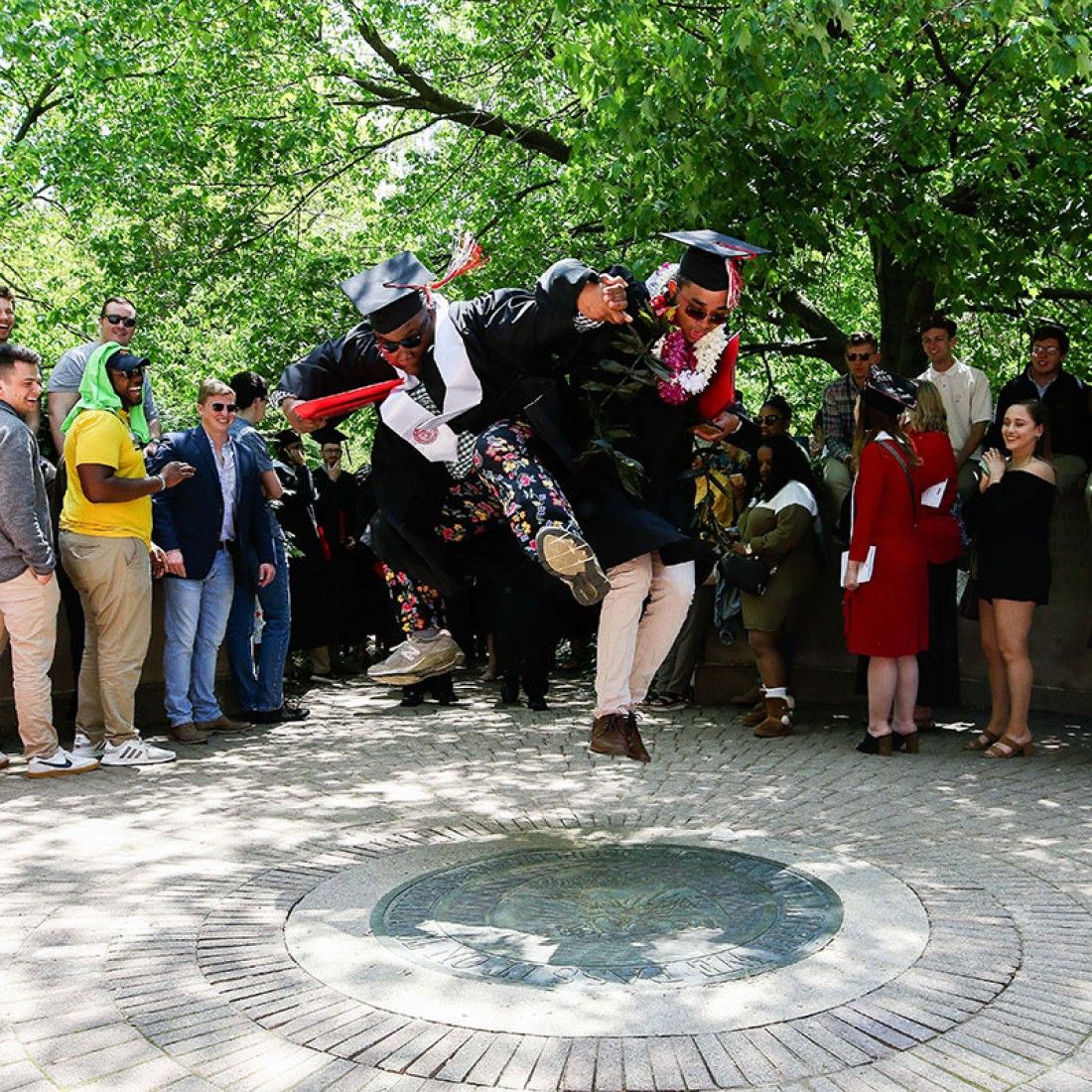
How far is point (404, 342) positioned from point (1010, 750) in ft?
15.7

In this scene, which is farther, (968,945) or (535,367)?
(535,367)

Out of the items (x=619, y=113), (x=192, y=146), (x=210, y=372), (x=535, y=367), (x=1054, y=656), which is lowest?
(x=1054, y=656)

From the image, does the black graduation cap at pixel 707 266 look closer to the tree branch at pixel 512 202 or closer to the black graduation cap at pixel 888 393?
the black graduation cap at pixel 888 393

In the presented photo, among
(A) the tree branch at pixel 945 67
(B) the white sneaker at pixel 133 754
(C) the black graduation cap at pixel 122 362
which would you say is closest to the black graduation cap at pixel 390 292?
(C) the black graduation cap at pixel 122 362

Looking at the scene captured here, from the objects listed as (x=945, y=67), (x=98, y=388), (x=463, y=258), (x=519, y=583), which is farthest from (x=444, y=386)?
(x=945, y=67)

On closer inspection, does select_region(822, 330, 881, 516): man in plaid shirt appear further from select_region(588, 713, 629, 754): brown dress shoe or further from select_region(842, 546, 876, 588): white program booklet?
select_region(588, 713, 629, 754): brown dress shoe

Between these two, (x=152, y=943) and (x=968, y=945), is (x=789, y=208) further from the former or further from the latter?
(x=152, y=943)

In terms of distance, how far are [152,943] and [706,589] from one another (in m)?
6.02

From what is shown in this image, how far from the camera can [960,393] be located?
8859 millimetres

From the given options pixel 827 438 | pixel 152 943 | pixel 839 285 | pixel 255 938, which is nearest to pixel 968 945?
pixel 255 938

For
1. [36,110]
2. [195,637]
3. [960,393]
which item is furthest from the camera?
[36,110]

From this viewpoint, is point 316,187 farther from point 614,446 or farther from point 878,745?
point 614,446

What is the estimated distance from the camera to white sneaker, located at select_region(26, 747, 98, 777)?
7207 millimetres

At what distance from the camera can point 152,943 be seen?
4500mm
